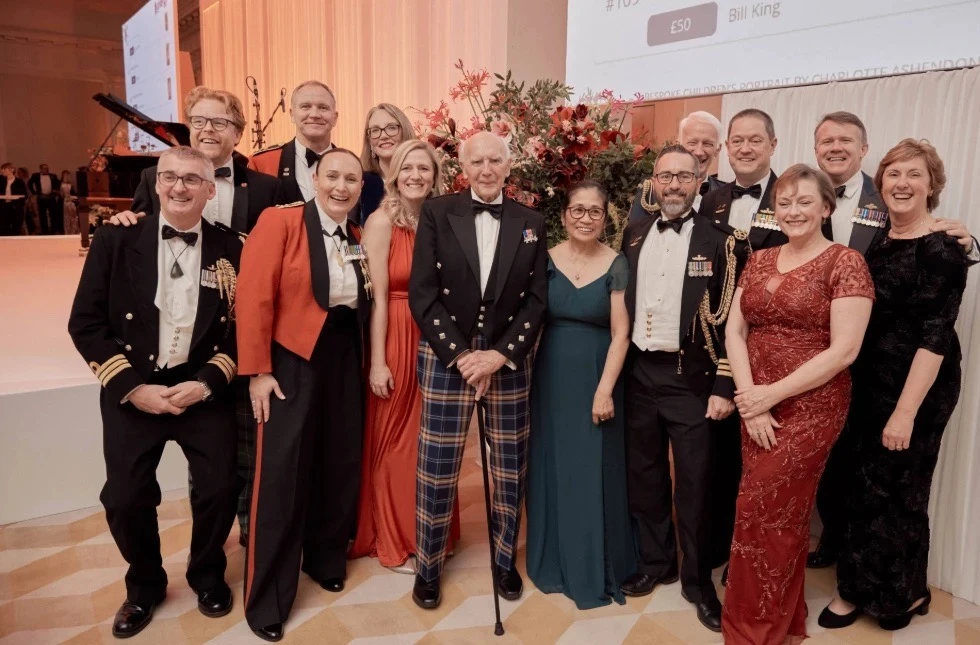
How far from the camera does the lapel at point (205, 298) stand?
7.89 ft

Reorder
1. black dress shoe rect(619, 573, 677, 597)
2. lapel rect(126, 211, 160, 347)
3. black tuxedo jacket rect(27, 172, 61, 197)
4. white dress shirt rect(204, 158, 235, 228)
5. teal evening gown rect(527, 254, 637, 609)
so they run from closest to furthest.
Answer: lapel rect(126, 211, 160, 347)
teal evening gown rect(527, 254, 637, 609)
black dress shoe rect(619, 573, 677, 597)
white dress shirt rect(204, 158, 235, 228)
black tuxedo jacket rect(27, 172, 61, 197)

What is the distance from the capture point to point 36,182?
12.4 metres

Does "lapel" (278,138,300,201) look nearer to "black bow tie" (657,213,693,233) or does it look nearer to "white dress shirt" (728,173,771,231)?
"black bow tie" (657,213,693,233)

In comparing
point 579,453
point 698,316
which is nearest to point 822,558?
point 579,453

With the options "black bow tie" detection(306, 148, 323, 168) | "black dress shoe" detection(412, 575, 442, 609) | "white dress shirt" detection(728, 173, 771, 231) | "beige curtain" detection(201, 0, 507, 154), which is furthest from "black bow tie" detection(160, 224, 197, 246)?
"beige curtain" detection(201, 0, 507, 154)

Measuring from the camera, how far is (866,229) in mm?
2643

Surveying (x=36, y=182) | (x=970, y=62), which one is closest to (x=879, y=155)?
(x=970, y=62)

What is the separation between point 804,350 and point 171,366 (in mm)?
2084

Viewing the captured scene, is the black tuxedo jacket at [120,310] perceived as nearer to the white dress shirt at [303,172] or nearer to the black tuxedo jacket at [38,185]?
the white dress shirt at [303,172]

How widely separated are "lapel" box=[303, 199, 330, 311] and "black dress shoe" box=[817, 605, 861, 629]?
2.15m

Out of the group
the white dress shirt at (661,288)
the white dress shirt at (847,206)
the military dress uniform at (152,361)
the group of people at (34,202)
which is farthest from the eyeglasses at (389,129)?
the group of people at (34,202)

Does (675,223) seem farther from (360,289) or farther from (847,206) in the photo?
(360,289)

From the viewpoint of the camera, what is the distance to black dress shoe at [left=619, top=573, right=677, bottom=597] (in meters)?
2.78

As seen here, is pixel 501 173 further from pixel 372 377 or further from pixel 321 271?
pixel 372 377
